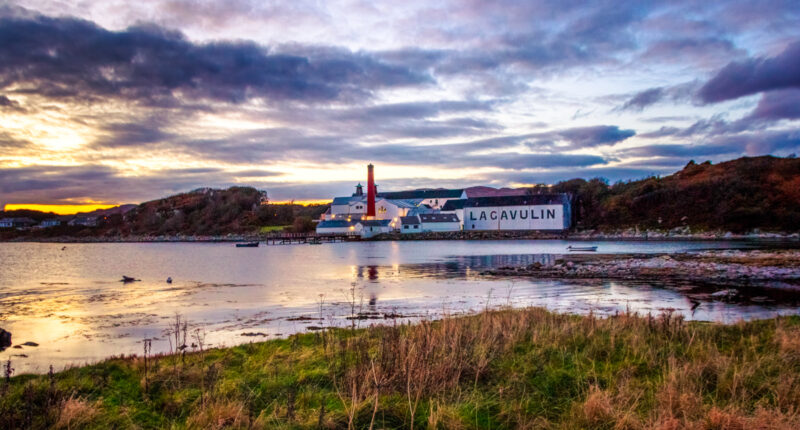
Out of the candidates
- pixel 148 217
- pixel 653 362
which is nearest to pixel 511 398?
pixel 653 362

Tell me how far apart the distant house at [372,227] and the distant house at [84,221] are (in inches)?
4418

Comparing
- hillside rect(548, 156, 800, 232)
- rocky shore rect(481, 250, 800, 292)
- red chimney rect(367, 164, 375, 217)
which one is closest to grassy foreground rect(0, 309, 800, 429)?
rocky shore rect(481, 250, 800, 292)

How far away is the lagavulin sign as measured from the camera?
91938mm

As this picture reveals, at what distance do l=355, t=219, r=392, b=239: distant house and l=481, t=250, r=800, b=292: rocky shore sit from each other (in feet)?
212

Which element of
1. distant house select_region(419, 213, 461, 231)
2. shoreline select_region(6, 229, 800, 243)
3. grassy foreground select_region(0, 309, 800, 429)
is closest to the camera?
grassy foreground select_region(0, 309, 800, 429)

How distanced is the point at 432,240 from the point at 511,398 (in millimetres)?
92026

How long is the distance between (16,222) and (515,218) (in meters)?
187

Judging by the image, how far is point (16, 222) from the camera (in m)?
191

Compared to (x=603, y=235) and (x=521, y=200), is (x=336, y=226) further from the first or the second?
(x=603, y=235)

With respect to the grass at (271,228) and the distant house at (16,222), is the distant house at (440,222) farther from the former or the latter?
the distant house at (16,222)

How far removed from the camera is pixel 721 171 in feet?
320

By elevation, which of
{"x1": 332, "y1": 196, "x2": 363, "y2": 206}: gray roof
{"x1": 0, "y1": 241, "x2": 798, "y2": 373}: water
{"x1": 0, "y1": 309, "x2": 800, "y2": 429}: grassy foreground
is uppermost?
{"x1": 332, "y1": 196, "x2": 363, "y2": 206}: gray roof

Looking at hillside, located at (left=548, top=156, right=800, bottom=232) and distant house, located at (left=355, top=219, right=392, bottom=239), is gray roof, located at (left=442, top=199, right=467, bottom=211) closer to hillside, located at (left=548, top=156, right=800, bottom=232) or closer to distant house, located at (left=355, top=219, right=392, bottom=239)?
distant house, located at (left=355, top=219, right=392, bottom=239)

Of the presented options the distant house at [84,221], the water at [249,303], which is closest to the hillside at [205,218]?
the distant house at [84,221]
